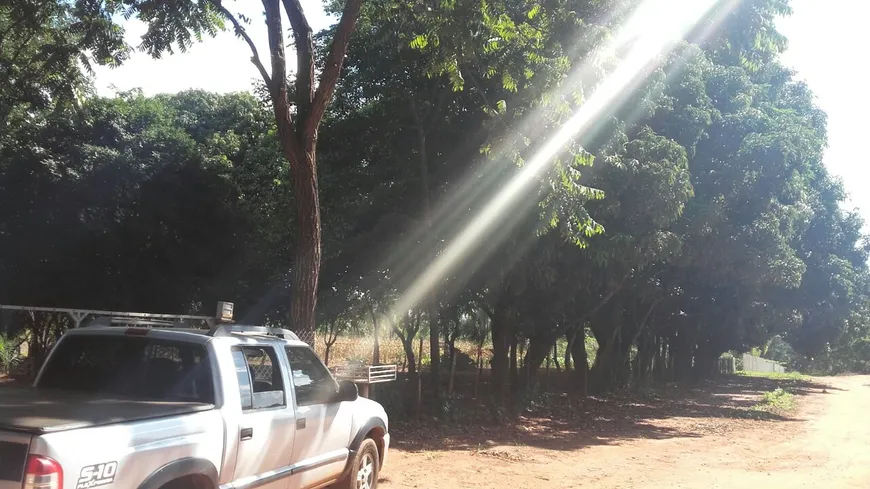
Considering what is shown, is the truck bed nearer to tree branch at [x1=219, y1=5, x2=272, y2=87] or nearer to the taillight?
the taillight

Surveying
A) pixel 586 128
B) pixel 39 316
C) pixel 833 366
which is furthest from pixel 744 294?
pixel 833 366

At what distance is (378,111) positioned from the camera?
14242mm

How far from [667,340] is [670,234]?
23.4 m

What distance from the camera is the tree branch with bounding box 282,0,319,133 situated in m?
8.80

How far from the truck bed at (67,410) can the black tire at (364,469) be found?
2.26 meters

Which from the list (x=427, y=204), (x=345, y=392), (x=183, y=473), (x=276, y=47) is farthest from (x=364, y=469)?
(x=427, y=204)

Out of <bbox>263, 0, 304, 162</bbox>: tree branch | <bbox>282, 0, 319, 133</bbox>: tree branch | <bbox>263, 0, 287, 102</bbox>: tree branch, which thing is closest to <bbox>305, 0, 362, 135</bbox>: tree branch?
<bbox>282, 0, 319, 133</bbox>: tree branch

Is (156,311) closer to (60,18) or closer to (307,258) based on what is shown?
(60,18)

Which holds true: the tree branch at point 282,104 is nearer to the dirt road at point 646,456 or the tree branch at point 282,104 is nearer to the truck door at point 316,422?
the truck door at point 316,422

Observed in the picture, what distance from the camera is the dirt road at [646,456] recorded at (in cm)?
940

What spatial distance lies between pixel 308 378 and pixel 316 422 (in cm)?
43

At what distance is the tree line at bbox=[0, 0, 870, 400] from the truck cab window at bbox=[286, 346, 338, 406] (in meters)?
2.71

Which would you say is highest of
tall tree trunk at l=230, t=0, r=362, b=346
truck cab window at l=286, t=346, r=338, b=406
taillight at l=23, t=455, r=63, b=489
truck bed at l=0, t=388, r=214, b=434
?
tall tree trunk at l=230, t=0, r=362, b=346

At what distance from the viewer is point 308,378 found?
6.02 metres
